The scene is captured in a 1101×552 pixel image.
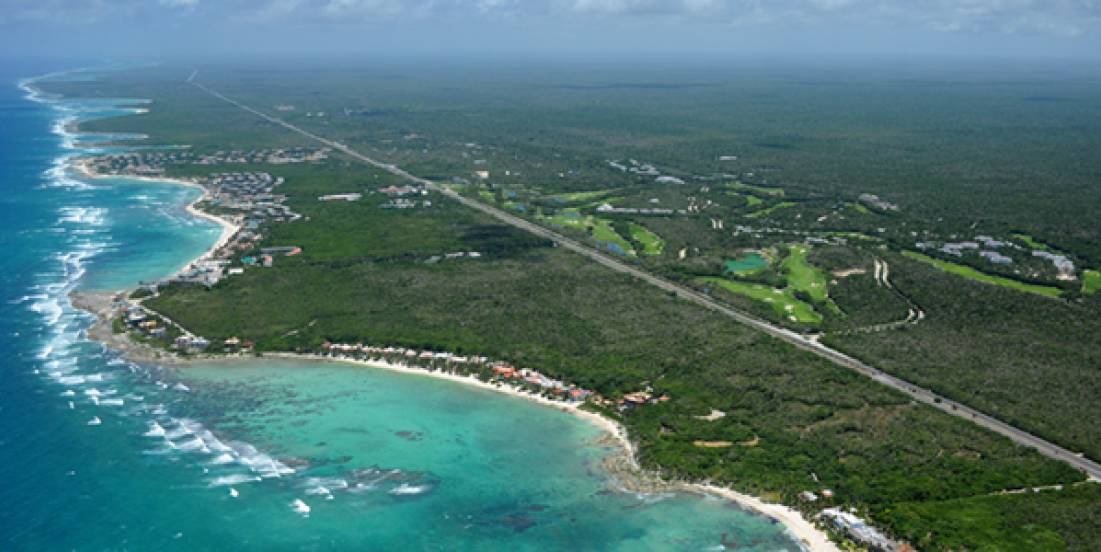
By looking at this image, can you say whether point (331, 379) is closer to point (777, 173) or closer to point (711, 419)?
point (711, 419)

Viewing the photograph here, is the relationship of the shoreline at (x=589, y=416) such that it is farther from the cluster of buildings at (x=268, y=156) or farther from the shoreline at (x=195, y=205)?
the cluster of buildings at (x=268, y=156)

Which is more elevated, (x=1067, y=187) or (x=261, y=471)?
(x=1067, y=187)

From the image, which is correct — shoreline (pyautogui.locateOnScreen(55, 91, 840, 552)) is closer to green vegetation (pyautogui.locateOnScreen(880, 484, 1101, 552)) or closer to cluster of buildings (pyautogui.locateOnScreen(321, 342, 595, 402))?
cluster of buildings (pyautogui.locateOnScreen(321, 342, 595, 402))

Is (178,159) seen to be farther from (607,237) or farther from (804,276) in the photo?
(804,276)

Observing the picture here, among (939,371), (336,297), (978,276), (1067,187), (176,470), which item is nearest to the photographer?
(176,470)

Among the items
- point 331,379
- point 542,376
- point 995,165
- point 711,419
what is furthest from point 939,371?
point 995,165

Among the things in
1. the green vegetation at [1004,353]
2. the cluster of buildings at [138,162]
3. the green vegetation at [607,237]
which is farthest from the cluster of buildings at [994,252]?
the cluster of buildings at [138,162]
